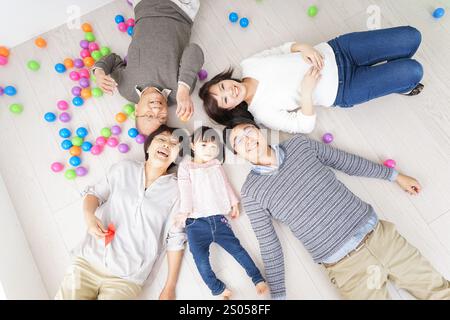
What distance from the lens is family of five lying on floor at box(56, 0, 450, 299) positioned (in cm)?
128

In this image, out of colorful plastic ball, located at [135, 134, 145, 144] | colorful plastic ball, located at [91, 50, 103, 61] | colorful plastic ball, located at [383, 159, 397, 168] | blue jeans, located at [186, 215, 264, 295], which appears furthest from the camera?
colorful plastic ball, located at [91, 50, 103, 61]

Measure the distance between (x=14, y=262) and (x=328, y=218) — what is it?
1.11 metres

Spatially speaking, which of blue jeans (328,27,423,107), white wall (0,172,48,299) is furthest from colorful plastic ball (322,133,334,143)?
white wall (0,172,48,299)

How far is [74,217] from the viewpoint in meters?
1.48

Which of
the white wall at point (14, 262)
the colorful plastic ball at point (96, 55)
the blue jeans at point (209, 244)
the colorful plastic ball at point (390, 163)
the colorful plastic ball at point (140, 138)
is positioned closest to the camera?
the white wall at point (14, 262)

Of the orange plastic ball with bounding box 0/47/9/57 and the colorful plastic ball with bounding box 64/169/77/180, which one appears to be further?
the orange plastic ball with bounding box 0/47/9/57

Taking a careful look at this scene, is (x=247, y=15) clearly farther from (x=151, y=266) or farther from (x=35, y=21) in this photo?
(x=151, y=266)

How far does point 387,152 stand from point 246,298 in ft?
2.59

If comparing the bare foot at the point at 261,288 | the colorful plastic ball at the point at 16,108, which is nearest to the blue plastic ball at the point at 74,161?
the colorful plastic ball at the point at 16,108

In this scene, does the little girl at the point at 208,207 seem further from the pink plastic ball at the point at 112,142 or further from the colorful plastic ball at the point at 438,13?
the colorful plastic ball at the point at 438,13

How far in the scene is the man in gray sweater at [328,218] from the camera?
1.24 m

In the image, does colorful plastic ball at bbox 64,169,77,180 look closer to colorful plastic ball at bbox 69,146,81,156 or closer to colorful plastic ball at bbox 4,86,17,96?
colorful plastic ball at bbox 69,146,81,156

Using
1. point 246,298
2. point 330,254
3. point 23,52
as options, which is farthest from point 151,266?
point 23,52

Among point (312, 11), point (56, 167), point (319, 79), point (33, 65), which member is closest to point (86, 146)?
point (56, 167)
